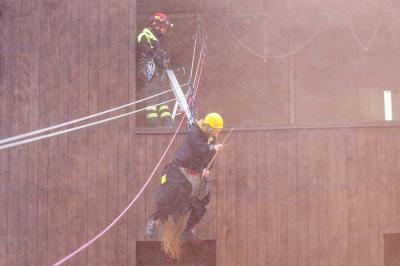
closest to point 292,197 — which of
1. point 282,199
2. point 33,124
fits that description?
point 282,199

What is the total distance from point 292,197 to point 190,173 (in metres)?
2.23

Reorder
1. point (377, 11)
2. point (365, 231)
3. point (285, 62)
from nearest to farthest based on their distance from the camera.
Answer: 1. point (365, 231)
2. point (377, 11)
3. point (285, 62)

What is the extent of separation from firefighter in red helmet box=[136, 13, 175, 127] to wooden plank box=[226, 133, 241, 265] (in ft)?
3.55

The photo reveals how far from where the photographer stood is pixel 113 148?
969 cm

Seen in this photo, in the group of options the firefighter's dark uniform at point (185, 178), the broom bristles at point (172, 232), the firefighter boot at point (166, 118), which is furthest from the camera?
the firefighter boot at point (166, 118)

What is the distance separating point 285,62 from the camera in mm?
11945

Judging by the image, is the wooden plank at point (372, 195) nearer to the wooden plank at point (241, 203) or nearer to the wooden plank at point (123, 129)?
the wooden plank at point (241, 203)

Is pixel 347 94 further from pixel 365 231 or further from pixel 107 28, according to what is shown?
pixel 107 28

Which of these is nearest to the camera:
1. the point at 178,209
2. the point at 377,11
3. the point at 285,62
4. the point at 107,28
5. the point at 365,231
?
the point at 178,209

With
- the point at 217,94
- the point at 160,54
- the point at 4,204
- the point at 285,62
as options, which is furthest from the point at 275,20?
the point at 4,204

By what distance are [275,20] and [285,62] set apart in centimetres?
87

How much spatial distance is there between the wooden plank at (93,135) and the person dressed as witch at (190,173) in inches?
69.8

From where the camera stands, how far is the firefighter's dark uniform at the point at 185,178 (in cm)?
771

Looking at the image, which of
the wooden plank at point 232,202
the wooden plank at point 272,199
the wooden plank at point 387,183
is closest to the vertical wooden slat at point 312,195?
the wooden plank at point 272,199
